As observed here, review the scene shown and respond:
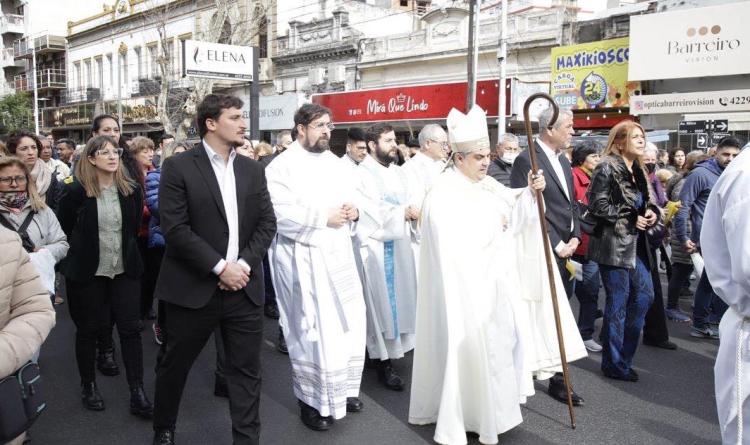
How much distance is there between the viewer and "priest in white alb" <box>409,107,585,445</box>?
3926mm

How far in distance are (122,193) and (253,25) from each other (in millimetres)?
25098

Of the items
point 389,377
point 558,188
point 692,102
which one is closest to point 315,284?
point 389,377

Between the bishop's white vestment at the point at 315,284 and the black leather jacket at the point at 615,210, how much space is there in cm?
188

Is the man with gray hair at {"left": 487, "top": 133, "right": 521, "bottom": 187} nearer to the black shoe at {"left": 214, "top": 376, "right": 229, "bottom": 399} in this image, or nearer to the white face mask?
the white face mask

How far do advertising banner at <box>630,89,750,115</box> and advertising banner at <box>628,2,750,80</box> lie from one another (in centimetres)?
46

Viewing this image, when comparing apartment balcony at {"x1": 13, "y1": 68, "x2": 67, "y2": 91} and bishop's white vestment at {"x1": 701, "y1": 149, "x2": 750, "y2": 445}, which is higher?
apartment balcony at {"x1": 13, "y1": 68, "x2": 67, "y2": 91}

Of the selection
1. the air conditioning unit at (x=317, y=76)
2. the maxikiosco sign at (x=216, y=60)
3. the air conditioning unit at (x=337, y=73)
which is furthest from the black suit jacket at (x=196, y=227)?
the air conditioning unit at (x=317, y=76)

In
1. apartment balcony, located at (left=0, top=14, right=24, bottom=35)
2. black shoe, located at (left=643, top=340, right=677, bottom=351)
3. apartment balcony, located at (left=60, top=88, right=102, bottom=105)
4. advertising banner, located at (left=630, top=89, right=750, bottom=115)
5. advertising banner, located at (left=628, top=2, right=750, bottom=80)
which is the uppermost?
apartment balcony, located at (left=0, top=14, right=24, bottom=35)

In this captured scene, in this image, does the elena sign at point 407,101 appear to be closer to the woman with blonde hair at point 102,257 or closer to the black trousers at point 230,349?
the woman with blonde hair at point 102,257

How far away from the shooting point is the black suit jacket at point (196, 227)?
3455 mm

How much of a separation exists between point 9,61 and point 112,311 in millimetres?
58165

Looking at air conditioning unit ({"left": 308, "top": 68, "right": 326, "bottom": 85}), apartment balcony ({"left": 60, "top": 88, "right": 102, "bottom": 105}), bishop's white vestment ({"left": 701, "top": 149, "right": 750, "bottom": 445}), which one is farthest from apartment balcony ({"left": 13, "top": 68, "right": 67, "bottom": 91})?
bishop's white vestment ({"left": 701, "top": 149, "right": 750, "bottom": 445})

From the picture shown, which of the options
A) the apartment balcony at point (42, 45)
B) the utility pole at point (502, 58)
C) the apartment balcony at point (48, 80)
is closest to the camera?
the utility pole at point (502, 58)

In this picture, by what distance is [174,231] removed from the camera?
11.3ft
